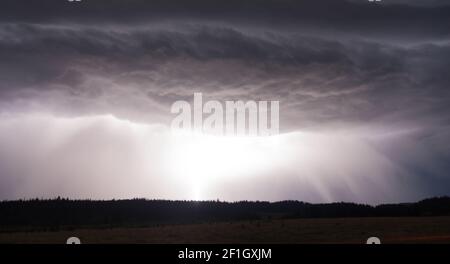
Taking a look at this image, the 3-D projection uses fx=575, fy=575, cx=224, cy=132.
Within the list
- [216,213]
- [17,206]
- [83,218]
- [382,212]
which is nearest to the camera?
[382,212]
